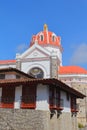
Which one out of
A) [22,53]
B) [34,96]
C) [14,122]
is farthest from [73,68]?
[14,122]

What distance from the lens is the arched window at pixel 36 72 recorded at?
191ft

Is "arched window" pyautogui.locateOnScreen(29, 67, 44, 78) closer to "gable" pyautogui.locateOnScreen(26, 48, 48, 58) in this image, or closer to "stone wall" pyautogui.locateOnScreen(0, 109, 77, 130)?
"gable" pyautogui.locateOnScreen(26, 48, 48, 58)

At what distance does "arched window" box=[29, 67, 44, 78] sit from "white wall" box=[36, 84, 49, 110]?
1225 inches

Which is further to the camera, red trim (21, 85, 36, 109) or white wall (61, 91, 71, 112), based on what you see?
white wall (61, 91, 71, 112)

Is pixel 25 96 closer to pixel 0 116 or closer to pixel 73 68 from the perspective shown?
pixel 0 116

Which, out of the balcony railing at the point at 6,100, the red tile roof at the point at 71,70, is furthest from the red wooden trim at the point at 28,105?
the red tile roof at the point at 71,70

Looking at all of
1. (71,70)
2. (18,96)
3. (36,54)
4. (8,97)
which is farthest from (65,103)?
(71,70)

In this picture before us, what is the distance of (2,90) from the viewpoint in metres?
29.2

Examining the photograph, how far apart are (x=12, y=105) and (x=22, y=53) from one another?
112ft

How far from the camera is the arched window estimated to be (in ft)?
191

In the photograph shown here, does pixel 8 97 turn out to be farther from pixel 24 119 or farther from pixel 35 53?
pixel 35 53

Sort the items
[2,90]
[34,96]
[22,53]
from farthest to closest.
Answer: [22,53], [2,90], [34,96]

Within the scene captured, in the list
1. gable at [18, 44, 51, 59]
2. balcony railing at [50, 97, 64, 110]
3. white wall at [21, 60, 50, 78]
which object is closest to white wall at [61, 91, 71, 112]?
balcony railing at [50, 97, 64, 110]

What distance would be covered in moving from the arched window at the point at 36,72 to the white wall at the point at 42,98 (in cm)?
3111
